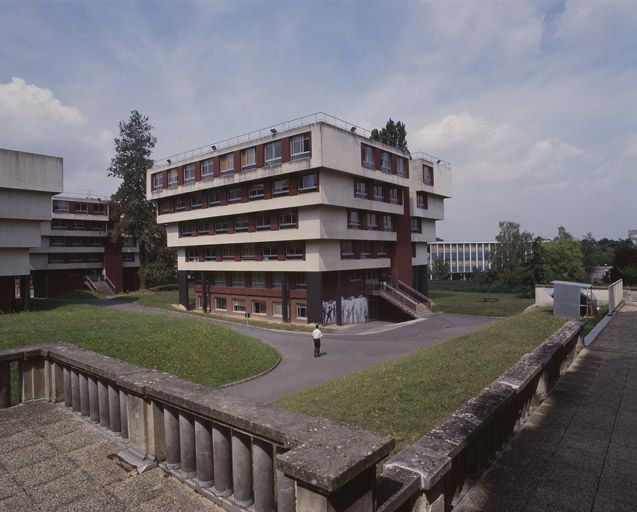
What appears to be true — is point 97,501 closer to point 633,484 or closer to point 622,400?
point 633,484

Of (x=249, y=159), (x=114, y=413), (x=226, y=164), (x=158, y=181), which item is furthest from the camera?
(x=158, y=181)

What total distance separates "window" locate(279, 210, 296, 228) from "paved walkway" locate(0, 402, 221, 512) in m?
31.4

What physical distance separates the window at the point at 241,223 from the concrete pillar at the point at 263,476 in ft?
123

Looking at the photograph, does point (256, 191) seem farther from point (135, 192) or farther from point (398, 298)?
point (135, 192)

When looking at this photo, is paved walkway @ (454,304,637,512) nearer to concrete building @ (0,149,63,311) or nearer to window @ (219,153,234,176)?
concrete building @ (0,149,63,311)

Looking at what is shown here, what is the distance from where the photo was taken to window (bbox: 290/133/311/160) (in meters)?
33.8

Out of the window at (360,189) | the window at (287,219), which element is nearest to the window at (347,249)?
the window at (360,189)

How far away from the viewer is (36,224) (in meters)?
30.2

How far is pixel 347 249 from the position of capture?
126 ft

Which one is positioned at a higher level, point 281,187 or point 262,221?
point 281,187

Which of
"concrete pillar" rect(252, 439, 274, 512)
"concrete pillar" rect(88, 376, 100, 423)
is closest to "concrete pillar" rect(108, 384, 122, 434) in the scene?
"concrete pillar" rect(88, 376, 100, 423)

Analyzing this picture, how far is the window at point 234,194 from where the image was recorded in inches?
1586

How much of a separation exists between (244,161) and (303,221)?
29.3 ft

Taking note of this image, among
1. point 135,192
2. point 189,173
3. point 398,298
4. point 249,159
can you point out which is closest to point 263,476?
point 249,159
